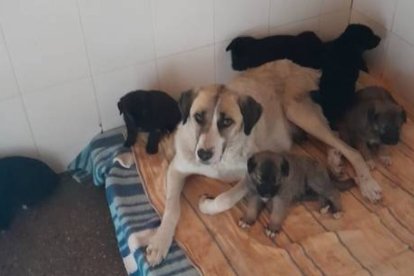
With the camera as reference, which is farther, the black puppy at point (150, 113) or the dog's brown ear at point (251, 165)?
the black puppy at point (150, 113)

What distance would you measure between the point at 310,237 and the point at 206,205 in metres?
0.42

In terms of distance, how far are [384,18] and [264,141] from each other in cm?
100

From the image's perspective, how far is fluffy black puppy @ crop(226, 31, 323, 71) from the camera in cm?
251

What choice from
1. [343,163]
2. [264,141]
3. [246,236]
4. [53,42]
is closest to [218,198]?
[246,236]

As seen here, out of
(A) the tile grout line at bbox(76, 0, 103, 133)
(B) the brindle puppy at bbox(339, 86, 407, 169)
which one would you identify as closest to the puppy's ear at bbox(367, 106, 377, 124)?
(B) the brindle puppy at bbox(339, 86, 407, 169)

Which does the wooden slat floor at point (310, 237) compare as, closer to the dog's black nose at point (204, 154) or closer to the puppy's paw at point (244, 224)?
the puppy's paw at point (244, 224)

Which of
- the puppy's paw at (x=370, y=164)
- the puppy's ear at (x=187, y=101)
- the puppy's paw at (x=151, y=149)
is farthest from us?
the puppy's paw at (x=151, y=149)

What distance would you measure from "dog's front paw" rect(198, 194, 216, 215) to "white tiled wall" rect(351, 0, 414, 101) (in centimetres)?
125

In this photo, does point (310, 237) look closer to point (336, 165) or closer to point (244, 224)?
point (244, 224)

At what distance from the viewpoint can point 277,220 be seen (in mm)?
1954

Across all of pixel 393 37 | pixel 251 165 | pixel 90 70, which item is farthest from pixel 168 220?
pixel 393 37

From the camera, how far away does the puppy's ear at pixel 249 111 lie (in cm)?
188

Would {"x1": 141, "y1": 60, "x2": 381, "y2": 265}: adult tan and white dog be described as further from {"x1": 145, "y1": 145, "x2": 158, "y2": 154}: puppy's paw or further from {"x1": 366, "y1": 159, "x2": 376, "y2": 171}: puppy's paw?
{"x1": 145, "y1": 145, "x2": 158, "y2": 154}: puppy's paw

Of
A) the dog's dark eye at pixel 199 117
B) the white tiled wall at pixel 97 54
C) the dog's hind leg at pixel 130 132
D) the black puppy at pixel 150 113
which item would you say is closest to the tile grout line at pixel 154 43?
the white tiled wall at pixel 97 54
